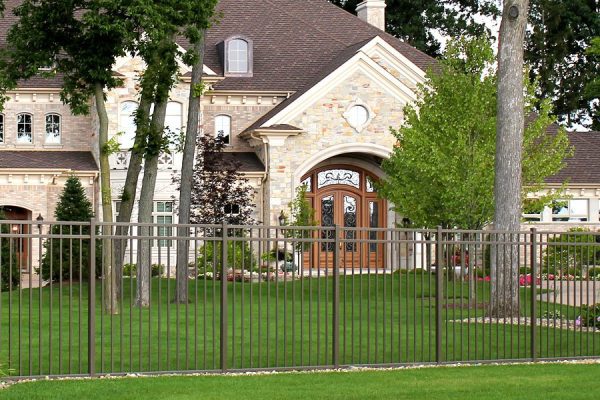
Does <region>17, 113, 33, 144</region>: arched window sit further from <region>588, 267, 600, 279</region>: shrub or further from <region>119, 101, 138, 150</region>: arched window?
<region>588, 267, 600, 279</region>: shrub

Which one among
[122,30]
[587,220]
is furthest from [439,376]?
[587,220]

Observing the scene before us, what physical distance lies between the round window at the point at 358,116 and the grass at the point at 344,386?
24.5 metres

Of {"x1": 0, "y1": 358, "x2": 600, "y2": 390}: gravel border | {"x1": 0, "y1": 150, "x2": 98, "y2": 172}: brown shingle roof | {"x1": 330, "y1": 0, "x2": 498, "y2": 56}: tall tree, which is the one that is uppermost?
{"x1": 330, "y1": 0, "x2": 498, "y2": 56}: tall tree

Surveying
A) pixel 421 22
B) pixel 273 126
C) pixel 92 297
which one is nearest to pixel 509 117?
pixel 92 297

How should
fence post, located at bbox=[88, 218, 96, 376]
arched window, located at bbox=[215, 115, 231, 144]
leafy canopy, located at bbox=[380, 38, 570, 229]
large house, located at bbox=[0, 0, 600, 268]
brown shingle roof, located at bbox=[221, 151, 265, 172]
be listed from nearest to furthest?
fence post, located at bbox=[88, 218, 96, 376], leafy canopy, located at bbox=[380, 38, 570, 229], large house, located at bbox=[0, 0, 600, 268], brown shingle roof, located at bbox=[221, 151, 265, 172], arched window, located at bbox=[215, 115, 231, 144]

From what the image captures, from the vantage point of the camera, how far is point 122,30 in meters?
23.4

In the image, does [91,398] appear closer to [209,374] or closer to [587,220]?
[209,374]

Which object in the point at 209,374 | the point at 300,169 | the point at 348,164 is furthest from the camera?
the point at 348,164

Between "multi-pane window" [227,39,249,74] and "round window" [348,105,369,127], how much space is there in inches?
180

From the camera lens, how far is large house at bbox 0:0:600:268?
125 feet

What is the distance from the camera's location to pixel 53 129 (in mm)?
39906

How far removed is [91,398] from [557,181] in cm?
3197

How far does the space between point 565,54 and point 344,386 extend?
4802 centimetres

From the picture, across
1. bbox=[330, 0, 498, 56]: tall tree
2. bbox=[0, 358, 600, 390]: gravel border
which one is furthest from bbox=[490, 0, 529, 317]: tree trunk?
bbox=[330, 0, 498, 56]: tall tree
